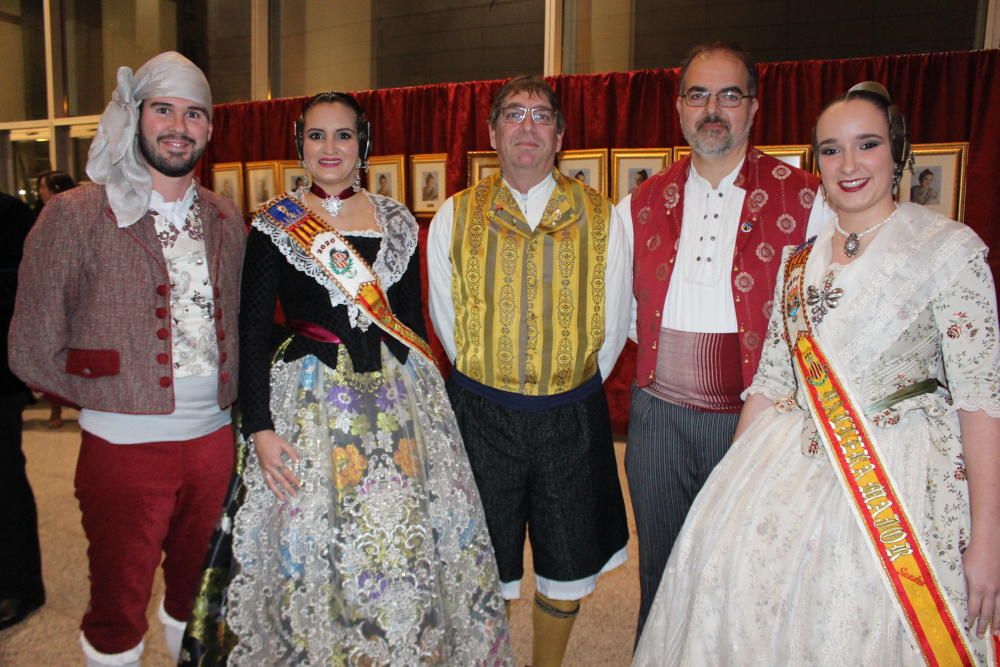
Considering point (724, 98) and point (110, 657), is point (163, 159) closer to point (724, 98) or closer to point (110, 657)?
point (110, 657)

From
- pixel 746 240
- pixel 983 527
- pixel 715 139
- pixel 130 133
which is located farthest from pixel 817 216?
pixel 130 133

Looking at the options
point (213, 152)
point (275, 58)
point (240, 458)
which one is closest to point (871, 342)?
point (240, 458)

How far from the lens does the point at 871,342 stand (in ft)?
4.84

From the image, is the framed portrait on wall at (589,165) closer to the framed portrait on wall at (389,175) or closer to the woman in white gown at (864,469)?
the framed portrait on wall at (389,175)

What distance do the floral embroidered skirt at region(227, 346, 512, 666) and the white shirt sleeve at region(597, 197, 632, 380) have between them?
0.58 metres

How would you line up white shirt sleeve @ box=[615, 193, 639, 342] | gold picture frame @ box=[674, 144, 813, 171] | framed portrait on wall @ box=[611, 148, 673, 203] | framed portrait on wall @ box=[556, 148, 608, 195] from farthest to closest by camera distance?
framed portrait on wall @ box=[556, 148, 608, 195], framed portrait on wall @ box=[611, 148, 673, 203], gold picture frame @ box=[674, 144, 813, 171], white shirt sleeve @ box=[615, 193, 639, 342]

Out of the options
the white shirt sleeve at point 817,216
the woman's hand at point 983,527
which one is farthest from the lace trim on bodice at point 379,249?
the woman's hand at point 983,527

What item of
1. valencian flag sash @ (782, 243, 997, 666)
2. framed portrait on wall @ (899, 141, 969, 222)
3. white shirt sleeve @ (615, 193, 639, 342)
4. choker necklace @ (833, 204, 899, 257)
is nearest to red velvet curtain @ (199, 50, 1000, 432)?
framed portrait on wall @ (899, 141, 969, 222)

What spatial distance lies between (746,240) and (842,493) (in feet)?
2.43

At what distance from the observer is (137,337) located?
1.78 m

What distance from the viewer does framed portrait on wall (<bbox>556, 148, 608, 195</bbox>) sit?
15.4 feet

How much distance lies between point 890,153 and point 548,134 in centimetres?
89

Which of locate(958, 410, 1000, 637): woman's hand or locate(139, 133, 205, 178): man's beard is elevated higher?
locate(139, 133, 205, 178): man's beard

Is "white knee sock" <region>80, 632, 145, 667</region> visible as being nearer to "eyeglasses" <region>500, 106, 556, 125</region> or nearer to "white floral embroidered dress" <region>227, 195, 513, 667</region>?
"white floral embroidered dress" <region>227, 195, 513, 667</region>
